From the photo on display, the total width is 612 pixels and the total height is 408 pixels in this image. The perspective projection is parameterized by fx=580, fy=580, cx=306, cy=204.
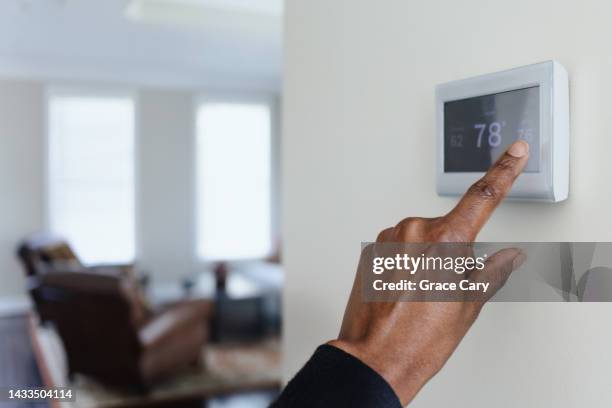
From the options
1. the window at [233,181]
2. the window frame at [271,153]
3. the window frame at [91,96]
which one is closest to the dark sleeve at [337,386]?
the window frame at [271,153]

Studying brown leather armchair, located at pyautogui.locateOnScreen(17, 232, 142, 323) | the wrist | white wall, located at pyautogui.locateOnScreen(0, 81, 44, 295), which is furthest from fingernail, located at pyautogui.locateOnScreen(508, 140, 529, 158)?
white wall, located at pyautogui.locateOnScreen(0, 81, 44, 295)

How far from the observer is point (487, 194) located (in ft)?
1.51

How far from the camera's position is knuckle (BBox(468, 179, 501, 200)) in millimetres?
458

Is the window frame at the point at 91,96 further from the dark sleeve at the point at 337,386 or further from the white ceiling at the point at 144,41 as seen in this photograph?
the dark sleeve at the point at 337,386

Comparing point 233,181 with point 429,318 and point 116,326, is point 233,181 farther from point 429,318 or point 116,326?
point 429,318

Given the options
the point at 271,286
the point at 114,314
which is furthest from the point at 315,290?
the point at 271,286

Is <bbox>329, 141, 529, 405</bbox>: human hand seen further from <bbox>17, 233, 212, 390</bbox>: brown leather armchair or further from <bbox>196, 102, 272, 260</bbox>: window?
<bbox>196, 102, 272, 260</bbox>: window

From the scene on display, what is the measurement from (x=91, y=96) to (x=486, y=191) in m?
7.04

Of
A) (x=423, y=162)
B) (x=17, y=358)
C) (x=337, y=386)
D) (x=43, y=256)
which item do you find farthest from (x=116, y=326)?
(x=337, y=386)

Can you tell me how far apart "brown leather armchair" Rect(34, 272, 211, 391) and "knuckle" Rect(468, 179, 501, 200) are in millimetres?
3386

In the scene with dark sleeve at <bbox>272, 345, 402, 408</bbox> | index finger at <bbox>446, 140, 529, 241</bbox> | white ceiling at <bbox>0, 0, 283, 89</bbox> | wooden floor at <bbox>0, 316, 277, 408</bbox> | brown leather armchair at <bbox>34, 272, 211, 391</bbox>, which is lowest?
wooden floor at <bbox>0, 316, 277, 408</bbox>

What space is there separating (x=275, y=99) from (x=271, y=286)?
3.16 meters

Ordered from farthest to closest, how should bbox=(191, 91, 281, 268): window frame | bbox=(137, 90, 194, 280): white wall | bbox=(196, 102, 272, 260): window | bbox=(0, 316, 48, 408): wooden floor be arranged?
bbox=(196, 102, 272, 260): window, bbox=(191, 91, 281, 268): window frame, bbox=(137, 90, 194, 280): white wall, bbox=(0, 316, 48, 408): wooden floor

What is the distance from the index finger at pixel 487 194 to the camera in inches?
18.1
